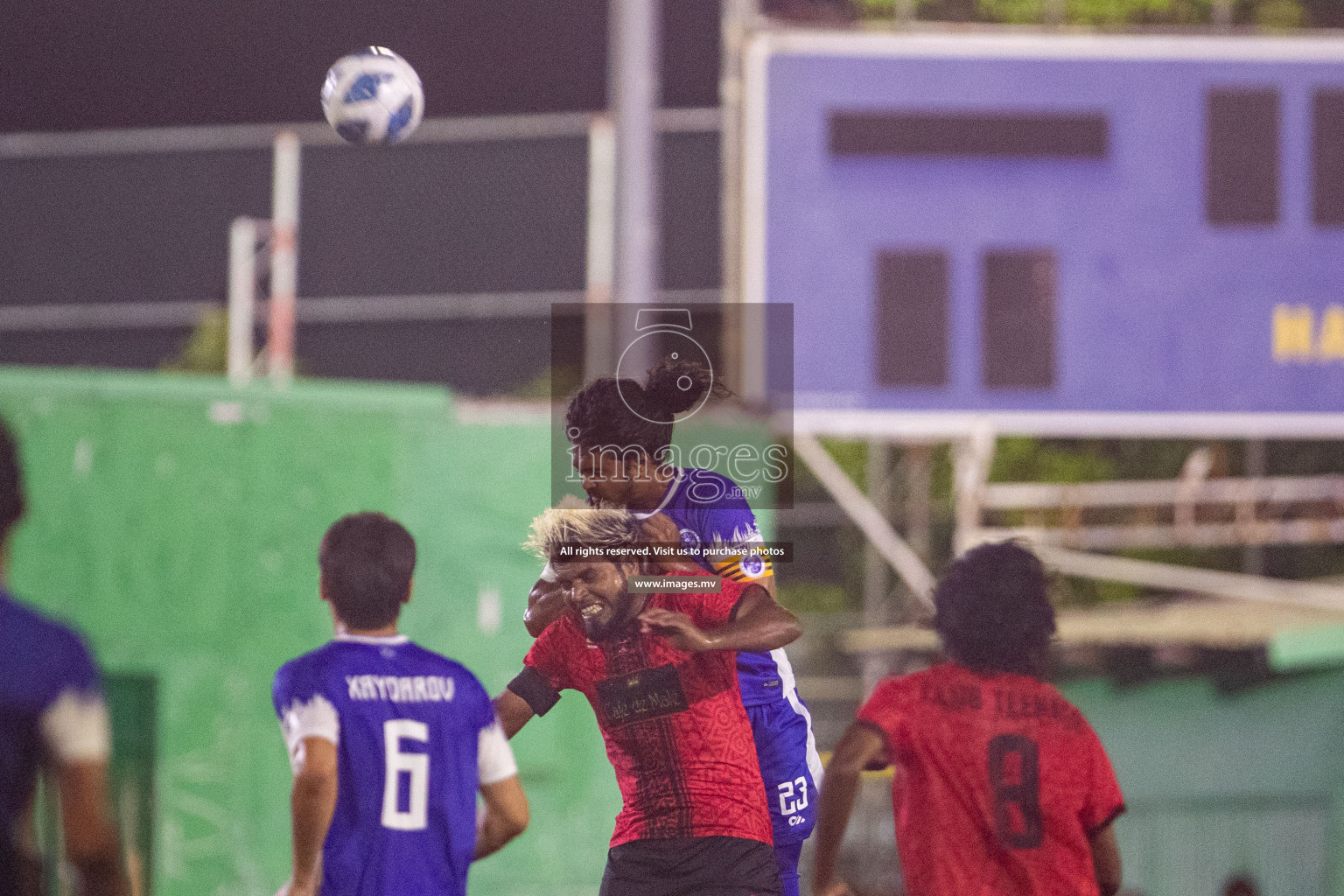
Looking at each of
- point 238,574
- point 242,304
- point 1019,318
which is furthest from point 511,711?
point 242,304

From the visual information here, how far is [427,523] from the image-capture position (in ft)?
22.9

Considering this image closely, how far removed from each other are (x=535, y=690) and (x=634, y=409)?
736 mm

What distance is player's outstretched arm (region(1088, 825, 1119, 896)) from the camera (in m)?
3.77

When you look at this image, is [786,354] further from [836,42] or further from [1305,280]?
[1305,280]

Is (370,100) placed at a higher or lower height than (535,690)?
higher

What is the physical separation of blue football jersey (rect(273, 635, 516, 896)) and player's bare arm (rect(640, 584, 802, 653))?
689 mm

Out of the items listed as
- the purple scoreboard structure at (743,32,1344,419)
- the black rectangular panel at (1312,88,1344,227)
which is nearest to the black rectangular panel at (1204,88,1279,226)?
the purple scoreboard structure at (743,32,1344,419)

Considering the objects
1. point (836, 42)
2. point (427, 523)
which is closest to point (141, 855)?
point (427, 523)

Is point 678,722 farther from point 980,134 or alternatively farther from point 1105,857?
point 980,134

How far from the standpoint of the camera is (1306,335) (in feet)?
26.0

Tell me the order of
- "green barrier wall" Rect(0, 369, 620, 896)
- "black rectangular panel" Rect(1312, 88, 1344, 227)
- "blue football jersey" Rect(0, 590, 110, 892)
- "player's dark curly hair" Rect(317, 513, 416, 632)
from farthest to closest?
1. "black rectangular panel" Rect(1312, 88, 1344, 227)
2. "green barrier wall" Rect(0, 369, 620, 896)
3. "player's dark curly hair" Rect(317, 513, 416, 632)
4. "blue football jersey" Rect(0, 590, 110, 892)

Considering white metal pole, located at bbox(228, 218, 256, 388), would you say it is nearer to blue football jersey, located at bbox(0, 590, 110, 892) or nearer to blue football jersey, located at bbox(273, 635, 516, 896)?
blue football jersey, located at bbox(273, 635, 516, 896)

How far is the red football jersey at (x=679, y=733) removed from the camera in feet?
11.5

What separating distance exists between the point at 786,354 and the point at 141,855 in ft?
11.6
